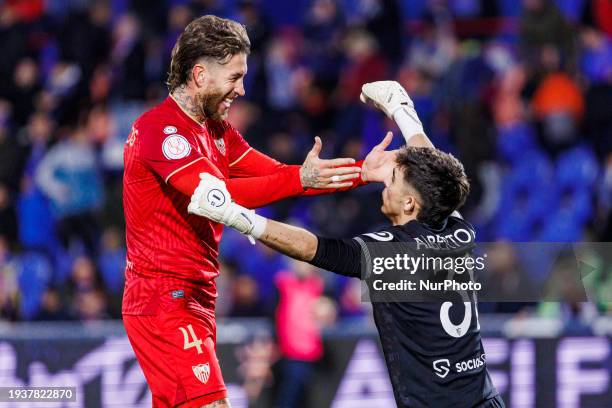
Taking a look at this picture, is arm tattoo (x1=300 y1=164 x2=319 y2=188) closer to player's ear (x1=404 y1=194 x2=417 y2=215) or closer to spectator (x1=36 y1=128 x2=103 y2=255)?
player's ear (x1=404 y1=194 x2=417 y2=215)

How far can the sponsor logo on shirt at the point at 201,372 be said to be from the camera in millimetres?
5559

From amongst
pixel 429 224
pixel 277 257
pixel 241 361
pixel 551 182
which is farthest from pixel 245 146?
pixel 551 182

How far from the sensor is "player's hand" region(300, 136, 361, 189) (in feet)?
18.8

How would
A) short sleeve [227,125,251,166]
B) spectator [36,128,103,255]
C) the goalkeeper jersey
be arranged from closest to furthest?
1. the goalkeeper jersey
2. short sleeve [227,125,251,166]
3. spectator [36,128,103,255]

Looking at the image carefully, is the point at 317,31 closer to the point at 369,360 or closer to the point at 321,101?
the point at 321,101

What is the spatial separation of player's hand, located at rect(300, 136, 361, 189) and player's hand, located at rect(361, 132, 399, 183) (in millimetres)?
72

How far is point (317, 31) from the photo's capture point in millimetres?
13320

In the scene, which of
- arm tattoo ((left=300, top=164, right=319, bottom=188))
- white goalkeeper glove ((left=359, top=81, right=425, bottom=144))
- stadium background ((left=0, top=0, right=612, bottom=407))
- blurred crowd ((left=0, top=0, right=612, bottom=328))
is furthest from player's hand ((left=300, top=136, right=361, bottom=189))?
blurred crowd ((left=0, top=0, right=612, bottom=328))

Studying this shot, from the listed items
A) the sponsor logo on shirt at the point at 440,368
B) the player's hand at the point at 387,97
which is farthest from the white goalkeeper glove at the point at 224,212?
the player's hand at the point at 387,97

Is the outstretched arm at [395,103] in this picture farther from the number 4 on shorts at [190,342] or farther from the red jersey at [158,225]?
the number 4 on shorts at [190,342]

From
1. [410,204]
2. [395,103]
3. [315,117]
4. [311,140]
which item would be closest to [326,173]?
[410,204]

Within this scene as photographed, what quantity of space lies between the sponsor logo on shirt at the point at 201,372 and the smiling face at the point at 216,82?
1250 mm

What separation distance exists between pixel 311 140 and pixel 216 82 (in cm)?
645

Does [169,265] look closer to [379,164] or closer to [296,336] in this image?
[379,164]
